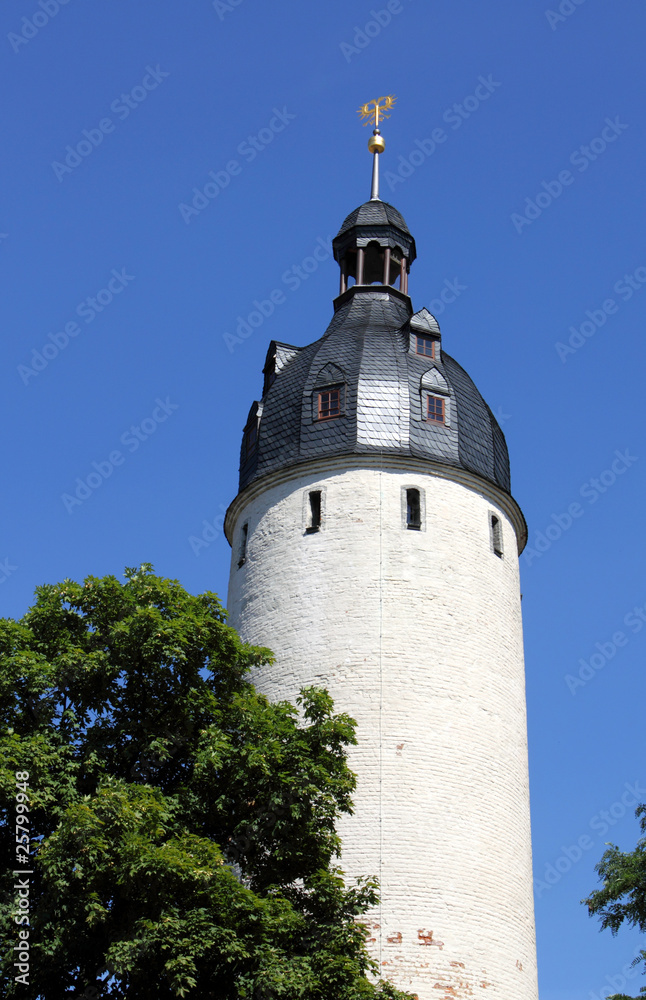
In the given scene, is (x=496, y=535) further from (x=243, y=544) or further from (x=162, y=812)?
(x=162, y=812)

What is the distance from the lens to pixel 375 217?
37.4 meters

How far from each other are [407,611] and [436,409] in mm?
5313

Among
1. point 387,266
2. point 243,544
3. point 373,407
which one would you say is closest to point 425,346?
point 373,407

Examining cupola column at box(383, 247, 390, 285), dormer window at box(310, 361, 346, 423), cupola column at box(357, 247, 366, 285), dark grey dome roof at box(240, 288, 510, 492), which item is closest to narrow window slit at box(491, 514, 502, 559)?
dark grey dome roof at box(240, 288, 510, 492)

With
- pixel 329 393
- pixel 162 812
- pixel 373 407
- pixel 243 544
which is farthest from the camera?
pixel 243 544

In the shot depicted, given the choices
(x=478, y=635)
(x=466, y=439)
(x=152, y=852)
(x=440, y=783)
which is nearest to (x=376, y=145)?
(x=466, y=439)

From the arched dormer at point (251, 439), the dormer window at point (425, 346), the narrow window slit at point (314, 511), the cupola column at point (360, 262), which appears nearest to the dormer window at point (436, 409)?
the dormer window at point (425, 346)

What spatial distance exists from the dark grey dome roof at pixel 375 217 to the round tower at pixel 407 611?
10.7ft

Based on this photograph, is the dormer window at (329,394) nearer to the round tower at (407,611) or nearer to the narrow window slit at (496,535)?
the round tower at (407,611)

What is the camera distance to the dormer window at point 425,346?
33.2m

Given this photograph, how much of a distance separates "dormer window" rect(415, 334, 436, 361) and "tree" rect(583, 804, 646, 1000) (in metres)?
11.5

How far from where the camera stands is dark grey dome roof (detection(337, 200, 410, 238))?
3728 centimetres

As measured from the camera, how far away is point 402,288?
3669cm

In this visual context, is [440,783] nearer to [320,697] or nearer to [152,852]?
[320,697]
